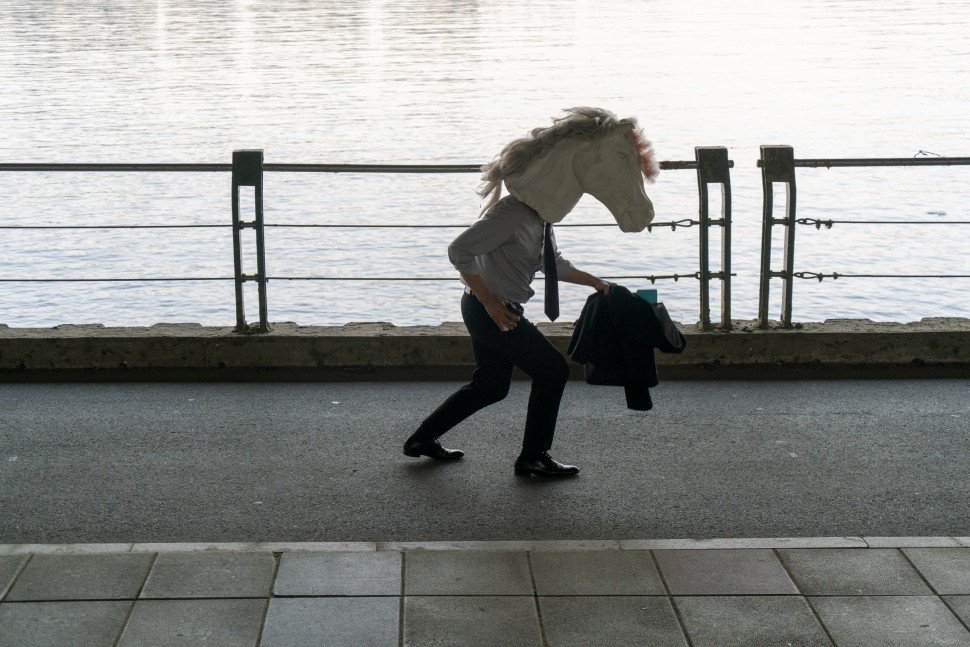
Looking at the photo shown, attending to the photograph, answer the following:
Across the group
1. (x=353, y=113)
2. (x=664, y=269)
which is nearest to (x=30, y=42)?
(x=353, y=113)

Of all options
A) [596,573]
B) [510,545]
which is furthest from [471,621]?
[510,545]

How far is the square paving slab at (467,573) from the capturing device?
5.11m

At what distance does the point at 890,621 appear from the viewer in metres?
4.85

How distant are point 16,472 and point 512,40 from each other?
85.8 metres

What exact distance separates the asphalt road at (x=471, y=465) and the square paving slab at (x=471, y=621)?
0.72 meters

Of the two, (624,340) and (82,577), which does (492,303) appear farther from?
(82,577)

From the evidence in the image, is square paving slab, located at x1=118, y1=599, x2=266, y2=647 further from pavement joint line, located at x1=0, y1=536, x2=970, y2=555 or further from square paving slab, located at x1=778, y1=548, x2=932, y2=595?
square paving slab, located at x1=778, y1=548, x2=932, y2=595

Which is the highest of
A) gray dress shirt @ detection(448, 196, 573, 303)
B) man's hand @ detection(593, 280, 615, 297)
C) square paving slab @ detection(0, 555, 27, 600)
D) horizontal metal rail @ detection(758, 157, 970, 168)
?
horizontal metal rail @ detection(758, 157, 970, 168)

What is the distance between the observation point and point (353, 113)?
173ft

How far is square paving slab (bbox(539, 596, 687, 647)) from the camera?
15.4 ft

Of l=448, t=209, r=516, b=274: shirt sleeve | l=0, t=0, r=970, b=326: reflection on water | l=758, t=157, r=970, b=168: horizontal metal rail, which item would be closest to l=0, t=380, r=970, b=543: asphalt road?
l=448, t=209, r=516, b=274: shirt sleeve

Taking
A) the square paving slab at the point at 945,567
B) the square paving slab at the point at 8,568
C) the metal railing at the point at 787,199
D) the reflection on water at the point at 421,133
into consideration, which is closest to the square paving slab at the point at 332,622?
the square paving slab at the point at 8,568

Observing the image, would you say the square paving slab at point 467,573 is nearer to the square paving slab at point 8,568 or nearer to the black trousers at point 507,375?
the black trousers at point 507,375

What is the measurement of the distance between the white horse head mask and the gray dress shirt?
77 mm
